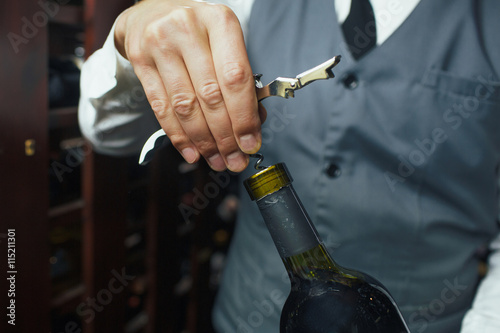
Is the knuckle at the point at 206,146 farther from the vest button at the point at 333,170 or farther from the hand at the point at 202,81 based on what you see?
the vest button at the point at 333,170

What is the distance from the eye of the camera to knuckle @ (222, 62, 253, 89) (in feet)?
1.45

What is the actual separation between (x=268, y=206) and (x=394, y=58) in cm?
70

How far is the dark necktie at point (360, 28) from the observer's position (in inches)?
32.6

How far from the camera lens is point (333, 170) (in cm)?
103

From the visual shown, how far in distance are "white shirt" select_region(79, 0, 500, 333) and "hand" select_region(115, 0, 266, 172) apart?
0.27 m

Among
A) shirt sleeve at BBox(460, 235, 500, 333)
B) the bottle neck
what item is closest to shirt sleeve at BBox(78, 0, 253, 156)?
the bottle neck

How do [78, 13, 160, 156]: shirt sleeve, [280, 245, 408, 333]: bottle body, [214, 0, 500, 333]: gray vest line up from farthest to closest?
[214, 0, 500, 333]: gray vest < [78, 13, 160, 156]: shirt sleeve < [280, 245, 408, 333]: bottle body

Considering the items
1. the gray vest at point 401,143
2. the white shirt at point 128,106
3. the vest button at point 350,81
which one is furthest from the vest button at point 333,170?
the white shirt at point 128,106

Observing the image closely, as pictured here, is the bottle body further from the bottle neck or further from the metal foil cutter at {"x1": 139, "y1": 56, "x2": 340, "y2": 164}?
the metal foil cutter at {"x1": 139, "y1": 56, "x2": 340, "y2": 164}

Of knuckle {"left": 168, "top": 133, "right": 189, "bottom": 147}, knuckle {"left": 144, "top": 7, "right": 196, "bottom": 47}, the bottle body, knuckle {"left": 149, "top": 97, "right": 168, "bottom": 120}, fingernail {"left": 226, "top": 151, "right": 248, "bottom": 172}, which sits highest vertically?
knuckle {"left": 144, "top": 7, "right": 196, "bottom": 47}

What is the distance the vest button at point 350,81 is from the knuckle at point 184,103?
0.60m

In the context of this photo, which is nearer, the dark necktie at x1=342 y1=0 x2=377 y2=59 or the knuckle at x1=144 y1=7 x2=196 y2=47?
the knuckle at x1=144 y1=7 x2=196 y2=47

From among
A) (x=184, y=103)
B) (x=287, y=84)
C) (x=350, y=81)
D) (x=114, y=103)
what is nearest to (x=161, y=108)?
(x=184, y=103)

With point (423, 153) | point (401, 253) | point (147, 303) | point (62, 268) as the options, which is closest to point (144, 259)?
point (147, 303)
